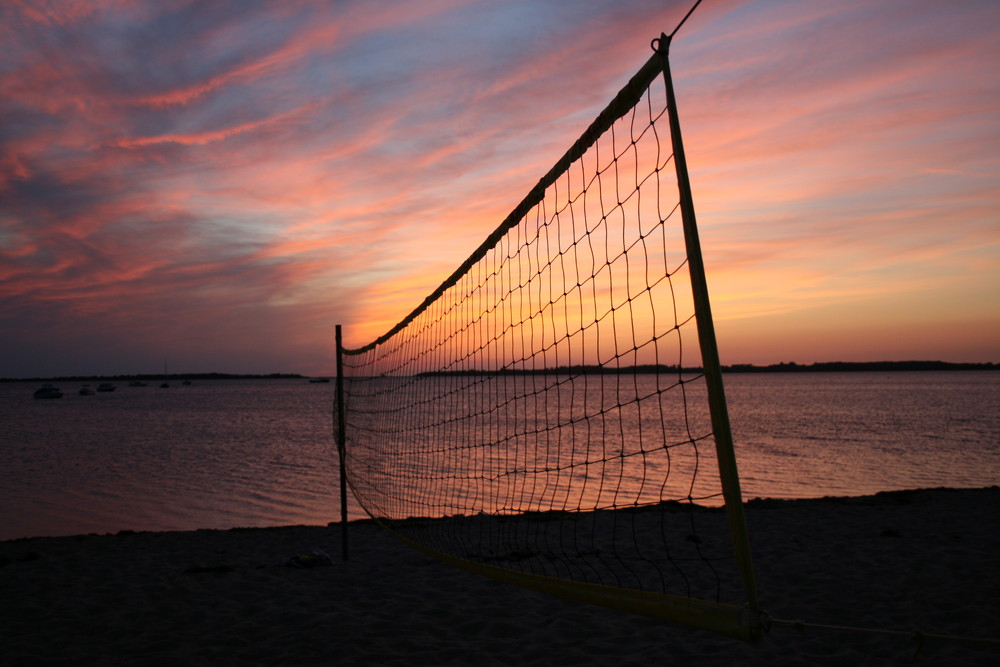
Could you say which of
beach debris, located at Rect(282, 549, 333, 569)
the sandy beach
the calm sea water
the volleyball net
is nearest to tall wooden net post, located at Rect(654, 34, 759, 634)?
the volleyball net

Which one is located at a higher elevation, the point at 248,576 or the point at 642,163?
the point at 642,163

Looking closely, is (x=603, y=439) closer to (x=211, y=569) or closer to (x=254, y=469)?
(x=211, y=569)

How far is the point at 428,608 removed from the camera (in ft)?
16.3

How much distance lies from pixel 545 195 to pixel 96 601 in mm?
4590

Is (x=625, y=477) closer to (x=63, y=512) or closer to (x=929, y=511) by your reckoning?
(x=929, y=511)

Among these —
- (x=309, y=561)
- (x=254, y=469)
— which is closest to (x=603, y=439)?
(x=309, y=561)

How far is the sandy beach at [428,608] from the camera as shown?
3984 mm

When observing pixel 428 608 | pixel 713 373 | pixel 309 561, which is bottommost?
pixel 428 608

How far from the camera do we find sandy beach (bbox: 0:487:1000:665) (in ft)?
13.1

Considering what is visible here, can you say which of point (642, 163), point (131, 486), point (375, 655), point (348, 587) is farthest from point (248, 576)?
point (131, 486)

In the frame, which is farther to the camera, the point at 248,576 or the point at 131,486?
the point at 131,486

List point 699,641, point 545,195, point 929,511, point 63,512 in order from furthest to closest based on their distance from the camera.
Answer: point 63,512, point 929,511, point 699,641, point 545,195

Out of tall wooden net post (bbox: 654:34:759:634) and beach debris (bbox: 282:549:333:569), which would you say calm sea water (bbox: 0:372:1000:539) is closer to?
beach debris (bbox: 282:549:333:569)

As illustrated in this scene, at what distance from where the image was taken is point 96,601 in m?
5.13
